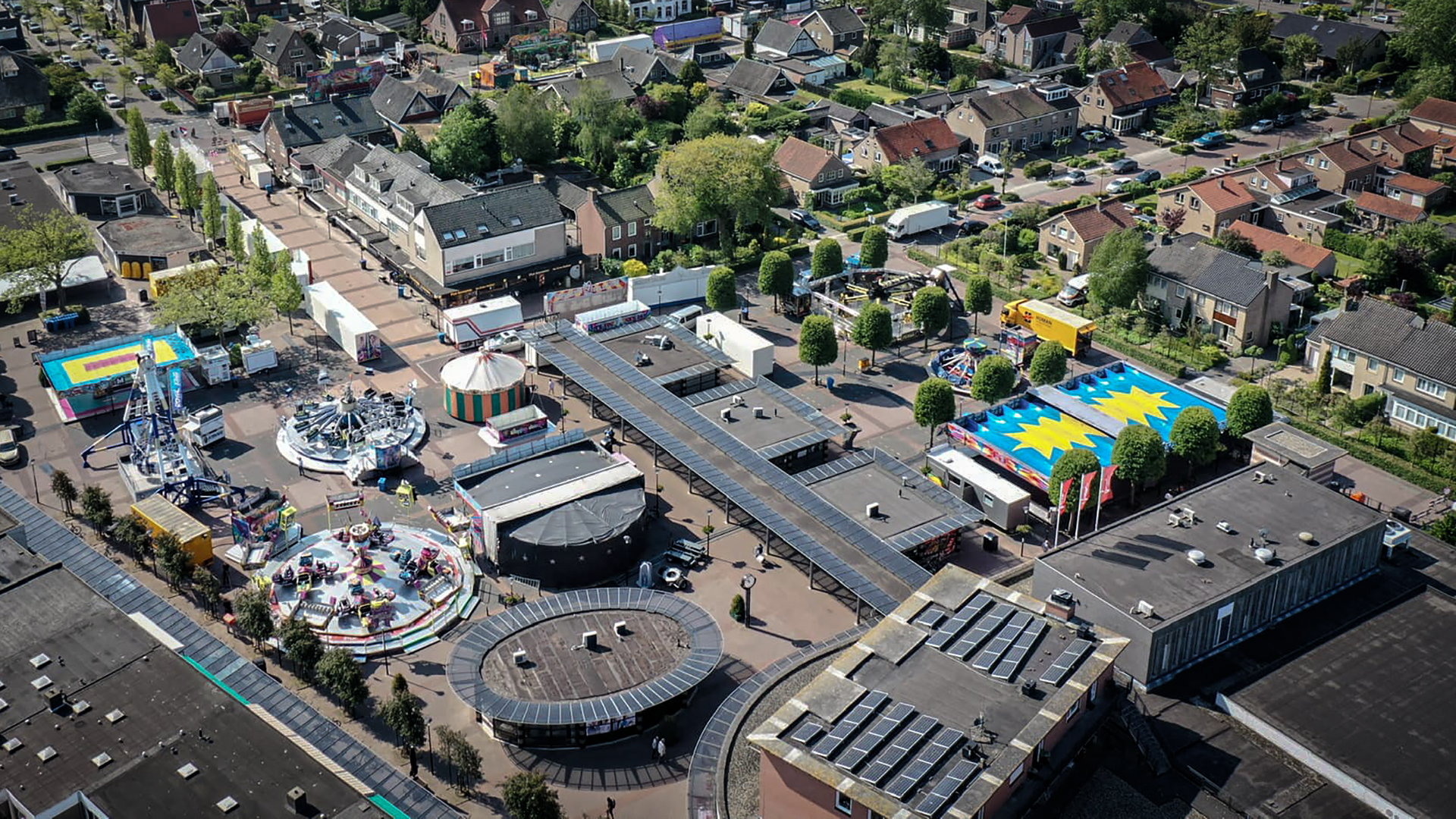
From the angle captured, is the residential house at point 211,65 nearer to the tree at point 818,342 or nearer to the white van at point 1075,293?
the tree at point 818,342

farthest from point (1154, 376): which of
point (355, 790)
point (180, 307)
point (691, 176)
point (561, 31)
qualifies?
point (561, 31)

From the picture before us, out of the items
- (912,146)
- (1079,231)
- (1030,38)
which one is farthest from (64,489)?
(1030,38)

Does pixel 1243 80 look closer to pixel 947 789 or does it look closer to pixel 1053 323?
pixel 1053 323

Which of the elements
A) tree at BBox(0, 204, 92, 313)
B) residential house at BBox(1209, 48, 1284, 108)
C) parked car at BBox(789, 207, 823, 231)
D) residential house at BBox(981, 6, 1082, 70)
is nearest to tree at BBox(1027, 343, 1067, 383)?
parked car at BBox(789, 207, 823, 231)

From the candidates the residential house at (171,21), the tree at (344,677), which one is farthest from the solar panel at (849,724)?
the residential house at (171,21)

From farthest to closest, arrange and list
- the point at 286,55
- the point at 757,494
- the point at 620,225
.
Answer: the point at 286,55, the point at 620,225, the point at 757,494
